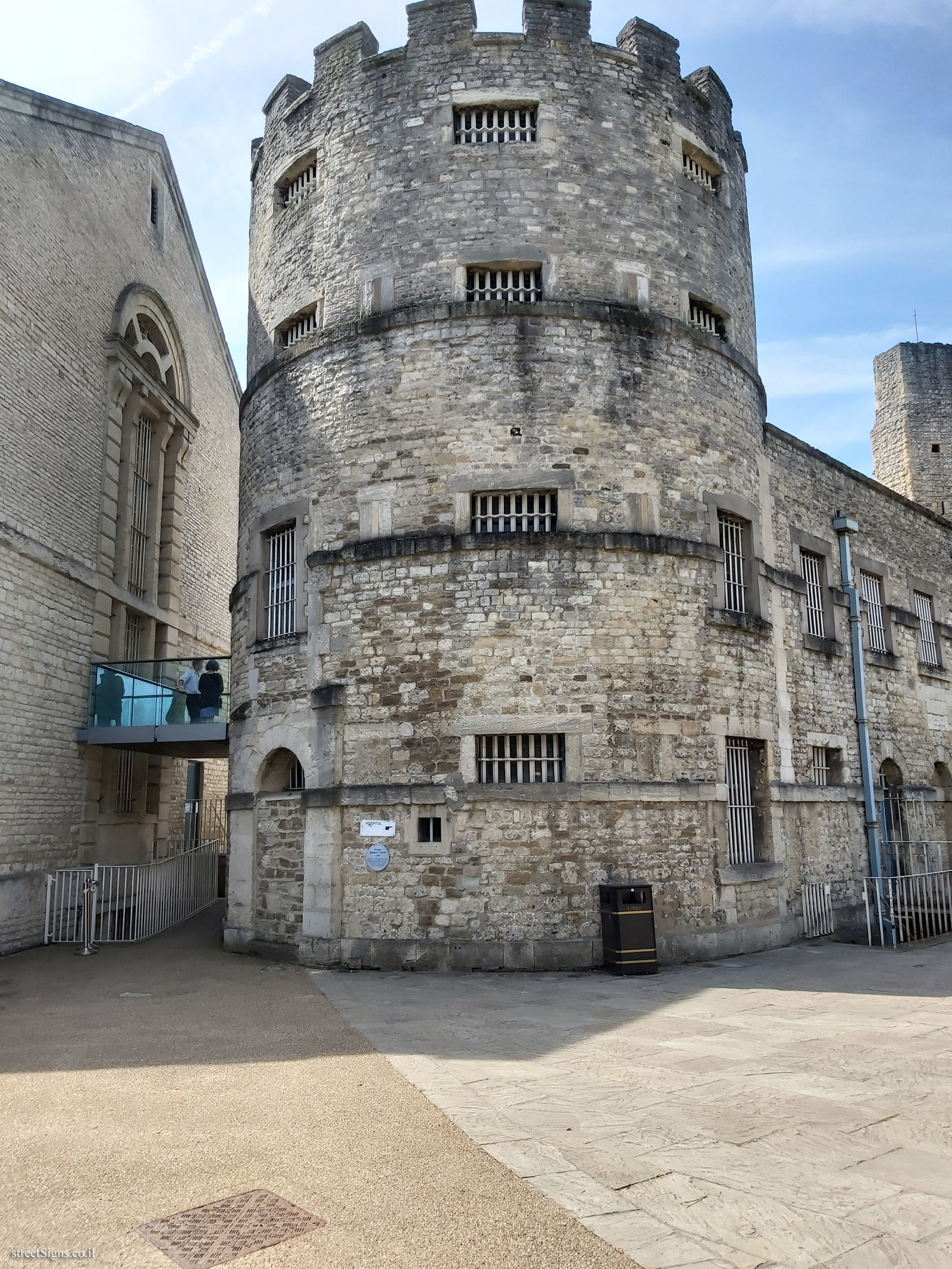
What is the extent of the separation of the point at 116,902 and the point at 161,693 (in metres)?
3.19

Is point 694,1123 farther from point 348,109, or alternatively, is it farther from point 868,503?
point 868,503

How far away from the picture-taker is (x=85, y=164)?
51.8 ft

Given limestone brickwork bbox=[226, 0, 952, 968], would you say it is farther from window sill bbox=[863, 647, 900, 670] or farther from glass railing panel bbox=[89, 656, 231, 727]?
window sill bbox=[863, 647, 900, 670]

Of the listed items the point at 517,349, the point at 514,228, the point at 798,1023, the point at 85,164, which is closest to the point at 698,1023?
the point at 798,1023

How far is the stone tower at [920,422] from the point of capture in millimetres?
23078

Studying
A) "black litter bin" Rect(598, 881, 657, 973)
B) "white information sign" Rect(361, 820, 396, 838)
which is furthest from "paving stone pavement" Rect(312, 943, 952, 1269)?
"white information sign" Rect(361, 820, 396, 838)

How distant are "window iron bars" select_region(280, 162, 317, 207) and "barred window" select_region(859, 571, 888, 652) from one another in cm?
1166

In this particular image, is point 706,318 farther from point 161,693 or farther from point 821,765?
point 161,693

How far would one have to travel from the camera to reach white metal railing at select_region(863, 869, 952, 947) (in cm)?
1317

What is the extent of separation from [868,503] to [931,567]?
3.02 metres

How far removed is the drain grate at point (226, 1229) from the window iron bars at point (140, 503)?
14.6 meters

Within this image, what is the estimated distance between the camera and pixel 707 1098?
5.77 metres

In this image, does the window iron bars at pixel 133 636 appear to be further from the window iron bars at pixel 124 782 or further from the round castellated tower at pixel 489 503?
the round castellated tower at pixel 489 503

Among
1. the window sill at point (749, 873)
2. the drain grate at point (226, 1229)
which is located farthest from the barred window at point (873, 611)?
the drain grate at point (226, 1229)
